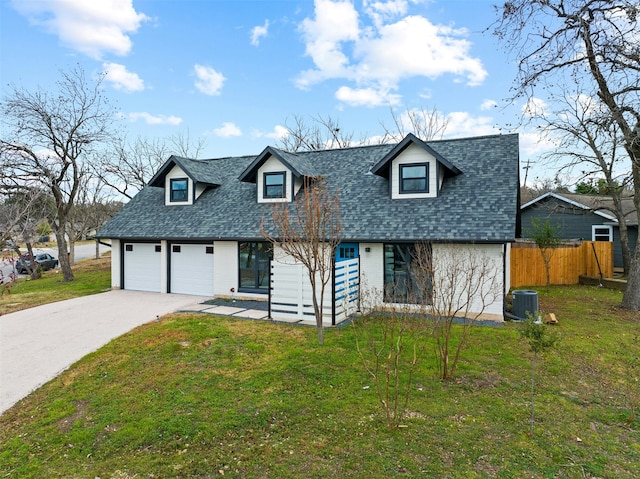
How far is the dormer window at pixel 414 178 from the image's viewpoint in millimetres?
12992

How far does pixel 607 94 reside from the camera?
1238cm

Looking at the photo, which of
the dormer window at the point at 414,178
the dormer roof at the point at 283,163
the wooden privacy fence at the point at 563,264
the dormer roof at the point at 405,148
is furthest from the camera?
the wooden privacy fence at the point at 563,264

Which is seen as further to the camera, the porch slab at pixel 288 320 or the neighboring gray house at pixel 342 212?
the neighboring gray house at pixel 342 212

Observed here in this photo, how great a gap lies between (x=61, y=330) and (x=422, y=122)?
1071 inches

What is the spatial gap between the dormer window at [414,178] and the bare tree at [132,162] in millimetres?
22829

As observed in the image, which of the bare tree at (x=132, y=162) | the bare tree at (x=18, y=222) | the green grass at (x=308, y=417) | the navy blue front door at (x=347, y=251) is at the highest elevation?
the bare tree at (x=132, y=162)

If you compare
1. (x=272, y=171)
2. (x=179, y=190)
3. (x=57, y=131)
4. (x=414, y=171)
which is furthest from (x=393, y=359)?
(x=57, y=131)

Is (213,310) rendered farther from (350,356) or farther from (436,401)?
(436,401)

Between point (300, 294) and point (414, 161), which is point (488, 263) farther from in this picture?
point (300, 294)

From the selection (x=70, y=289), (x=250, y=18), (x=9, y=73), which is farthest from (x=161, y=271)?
(x=9, y=73)

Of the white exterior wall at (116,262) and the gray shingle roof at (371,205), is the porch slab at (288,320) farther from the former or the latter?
the white exterior wall at (116,262)

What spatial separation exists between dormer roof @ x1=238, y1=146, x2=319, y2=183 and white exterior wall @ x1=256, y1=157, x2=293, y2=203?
177 mm

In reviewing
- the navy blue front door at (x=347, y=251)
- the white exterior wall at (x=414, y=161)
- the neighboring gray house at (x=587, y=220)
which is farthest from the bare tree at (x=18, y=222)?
the neighboring gray house at (x=587, y=220)

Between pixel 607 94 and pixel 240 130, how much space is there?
20.0 metres
